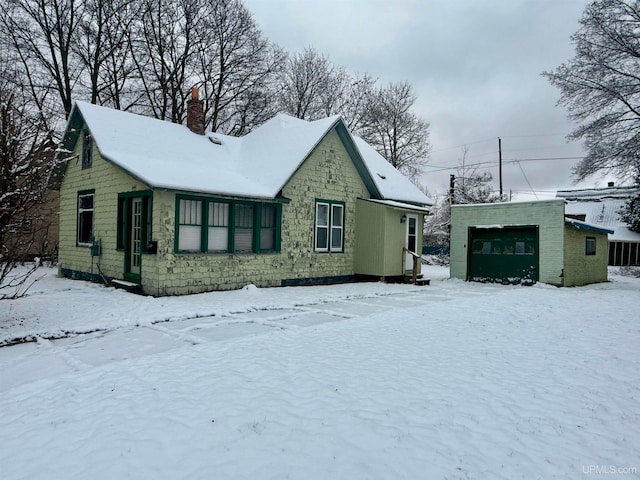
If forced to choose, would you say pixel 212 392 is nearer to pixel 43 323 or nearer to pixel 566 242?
pixel 43 323

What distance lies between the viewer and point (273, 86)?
1152 inches

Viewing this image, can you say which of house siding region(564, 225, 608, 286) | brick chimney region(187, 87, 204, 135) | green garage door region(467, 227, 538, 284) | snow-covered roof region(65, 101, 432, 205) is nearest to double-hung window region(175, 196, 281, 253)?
snow-covered roof region(65, 101, 432, 205)

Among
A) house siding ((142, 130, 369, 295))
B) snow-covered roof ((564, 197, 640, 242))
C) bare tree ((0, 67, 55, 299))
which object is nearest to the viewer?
bare tree ((0, 67, 55, 299))

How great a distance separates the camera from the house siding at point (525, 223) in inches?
642

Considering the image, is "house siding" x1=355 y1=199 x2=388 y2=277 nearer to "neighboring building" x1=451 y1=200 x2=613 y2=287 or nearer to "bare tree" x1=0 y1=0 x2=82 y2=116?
"neighboring building" x1=451 y1=200 x2=613 y2=287

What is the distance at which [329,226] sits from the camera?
15.8 meters

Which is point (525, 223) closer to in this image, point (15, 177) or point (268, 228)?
point (268, 228)

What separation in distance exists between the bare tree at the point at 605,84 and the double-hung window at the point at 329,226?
1105 centimetres

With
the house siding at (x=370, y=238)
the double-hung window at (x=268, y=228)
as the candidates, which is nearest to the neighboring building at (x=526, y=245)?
the house siding at (x=370, y=238)

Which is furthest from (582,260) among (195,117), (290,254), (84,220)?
(84,220)

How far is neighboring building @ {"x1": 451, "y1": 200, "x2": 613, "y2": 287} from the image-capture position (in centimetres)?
1641

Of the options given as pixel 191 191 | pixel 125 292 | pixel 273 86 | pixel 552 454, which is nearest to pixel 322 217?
pixel 191 191

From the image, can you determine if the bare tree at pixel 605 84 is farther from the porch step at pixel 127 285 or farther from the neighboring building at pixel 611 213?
the porch step at pixel 127 285

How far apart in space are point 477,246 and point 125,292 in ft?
44.3
